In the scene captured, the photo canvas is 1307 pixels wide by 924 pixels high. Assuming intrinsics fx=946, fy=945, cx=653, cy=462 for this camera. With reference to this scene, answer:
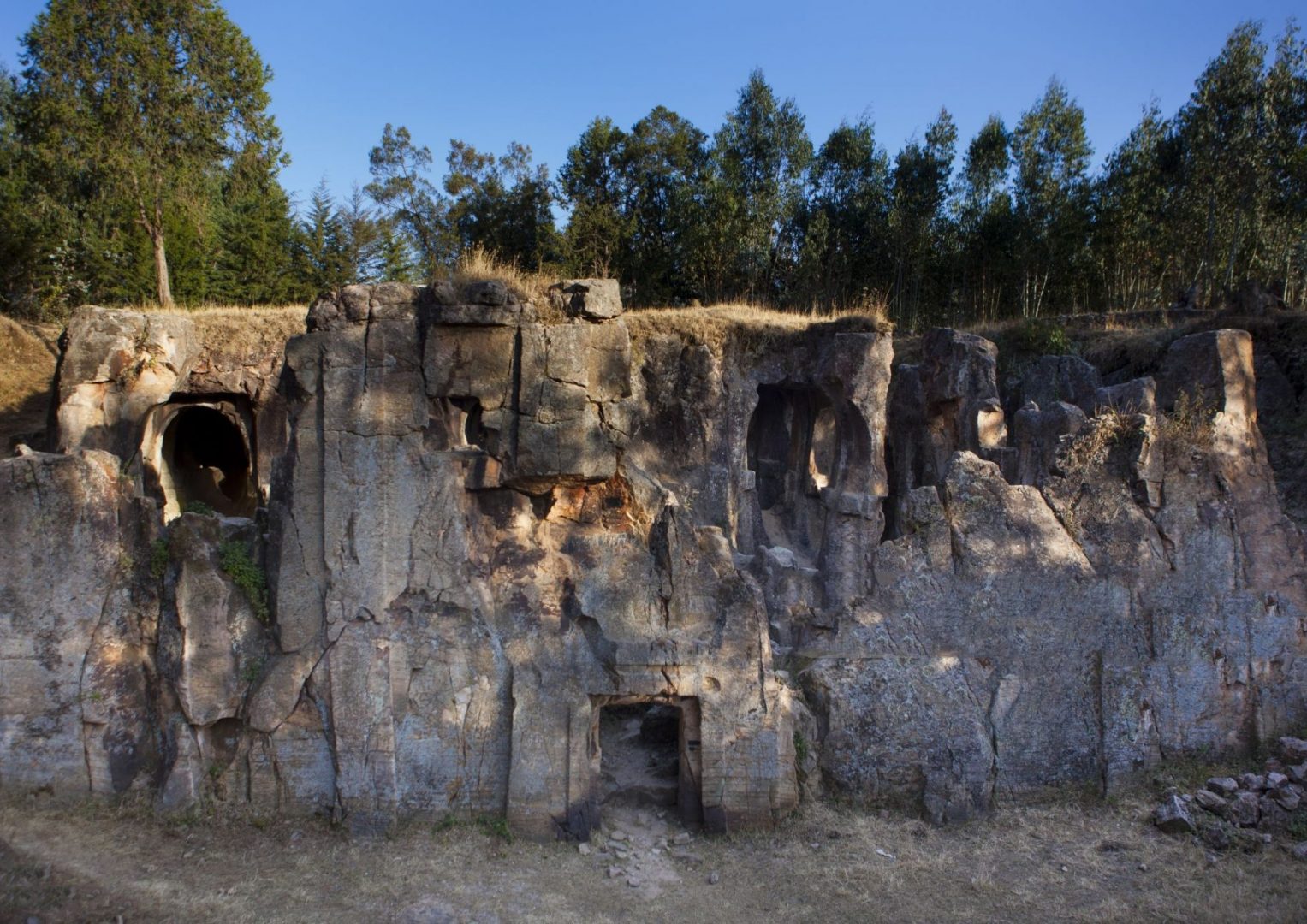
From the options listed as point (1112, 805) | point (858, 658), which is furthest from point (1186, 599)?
point (858, 658)

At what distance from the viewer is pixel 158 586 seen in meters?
9.23

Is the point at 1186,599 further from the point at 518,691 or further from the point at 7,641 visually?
the point at 7,641

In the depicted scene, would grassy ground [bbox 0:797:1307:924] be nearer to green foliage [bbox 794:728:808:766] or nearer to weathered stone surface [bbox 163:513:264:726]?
green foliage [bbox 794:728:808:766]

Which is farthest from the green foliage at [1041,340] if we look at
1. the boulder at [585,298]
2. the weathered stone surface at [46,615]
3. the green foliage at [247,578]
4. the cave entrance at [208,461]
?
the weathered stone surface at [46,615]

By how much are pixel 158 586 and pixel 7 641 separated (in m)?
1.35

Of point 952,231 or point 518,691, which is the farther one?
point 952,231

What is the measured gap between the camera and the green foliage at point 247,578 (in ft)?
30.3

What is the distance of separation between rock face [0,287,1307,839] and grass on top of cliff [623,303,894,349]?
521 cm

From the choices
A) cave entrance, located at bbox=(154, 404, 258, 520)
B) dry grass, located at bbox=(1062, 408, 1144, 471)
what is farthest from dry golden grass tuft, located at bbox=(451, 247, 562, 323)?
cave entrance, located at bbox=(154, 404, 258, 520)

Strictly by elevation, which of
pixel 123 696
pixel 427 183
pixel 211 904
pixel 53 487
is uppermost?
pixel 427 183

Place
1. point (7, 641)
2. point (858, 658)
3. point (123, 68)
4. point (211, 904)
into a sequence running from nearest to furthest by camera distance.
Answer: point (211, 904), point (7, 641), point (858, 658), point (123, 68)

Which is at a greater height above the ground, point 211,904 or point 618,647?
point 618,647

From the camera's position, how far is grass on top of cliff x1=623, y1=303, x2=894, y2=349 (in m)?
15.5

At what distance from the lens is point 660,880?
27.5ft
